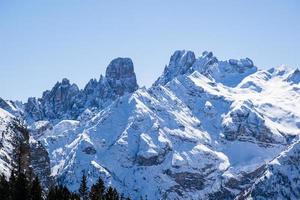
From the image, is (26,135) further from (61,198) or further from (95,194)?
(95,194)

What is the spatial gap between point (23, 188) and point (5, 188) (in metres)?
16.1

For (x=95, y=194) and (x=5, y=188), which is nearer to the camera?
(x=5, y=188)

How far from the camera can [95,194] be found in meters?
129

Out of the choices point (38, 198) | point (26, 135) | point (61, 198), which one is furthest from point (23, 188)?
point (61, 198)

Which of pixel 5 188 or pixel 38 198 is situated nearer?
pixel 38 198

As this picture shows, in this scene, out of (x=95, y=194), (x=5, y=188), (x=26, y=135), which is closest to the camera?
(x=26, y=135)

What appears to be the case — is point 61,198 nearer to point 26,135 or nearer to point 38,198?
point 38,198

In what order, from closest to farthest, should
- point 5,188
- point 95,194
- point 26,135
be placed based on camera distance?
point 26,135
point 5,188
point 95,194

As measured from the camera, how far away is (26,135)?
8950 centimetres

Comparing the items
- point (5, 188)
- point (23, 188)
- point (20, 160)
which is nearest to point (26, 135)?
point (20, 160)

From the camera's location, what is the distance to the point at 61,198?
115938mm

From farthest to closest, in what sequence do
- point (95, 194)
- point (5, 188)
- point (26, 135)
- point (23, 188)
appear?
point (95, 194), point (5, 188), point (23, 188), point (26, 135)

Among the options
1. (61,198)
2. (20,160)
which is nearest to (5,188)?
(61,198)

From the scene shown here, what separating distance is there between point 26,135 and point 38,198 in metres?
15.6
